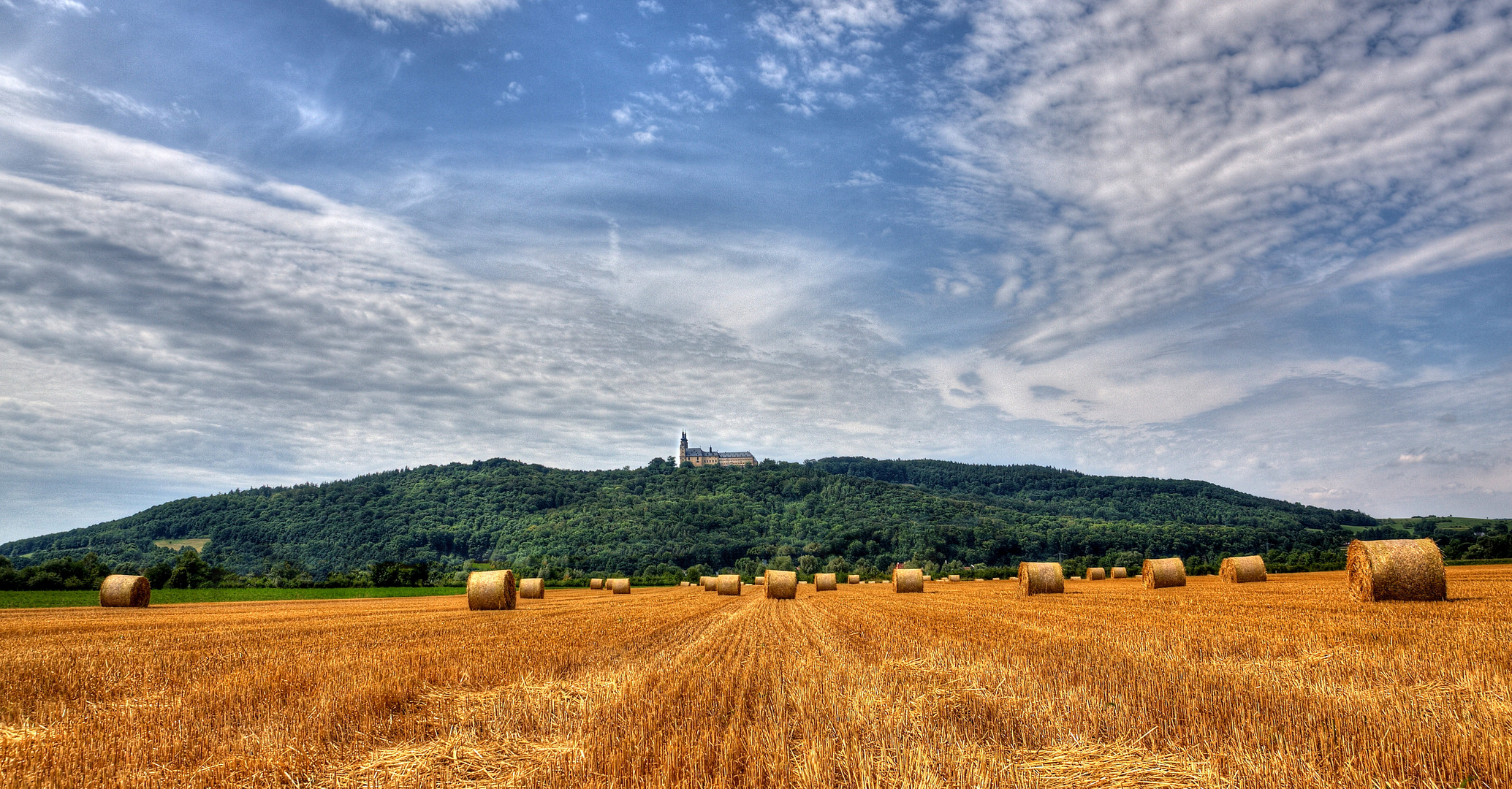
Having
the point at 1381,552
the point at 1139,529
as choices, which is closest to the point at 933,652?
the point at 1381,552

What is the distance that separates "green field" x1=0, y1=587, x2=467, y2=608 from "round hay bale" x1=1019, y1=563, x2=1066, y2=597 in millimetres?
36046

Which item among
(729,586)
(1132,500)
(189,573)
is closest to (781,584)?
(729,586)

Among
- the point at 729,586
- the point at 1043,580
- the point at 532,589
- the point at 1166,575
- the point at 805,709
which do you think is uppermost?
the point at 805,709

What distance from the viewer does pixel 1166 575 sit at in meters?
29.3

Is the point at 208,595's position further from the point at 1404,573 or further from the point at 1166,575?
the point at 1404,573

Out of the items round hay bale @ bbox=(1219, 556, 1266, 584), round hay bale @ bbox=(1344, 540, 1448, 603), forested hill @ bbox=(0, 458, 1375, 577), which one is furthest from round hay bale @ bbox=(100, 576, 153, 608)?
forested hill @ bbox=(0, 458, 1375, 577)

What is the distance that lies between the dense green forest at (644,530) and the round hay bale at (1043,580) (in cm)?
4518

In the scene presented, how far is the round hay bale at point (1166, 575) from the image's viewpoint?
29219 mm

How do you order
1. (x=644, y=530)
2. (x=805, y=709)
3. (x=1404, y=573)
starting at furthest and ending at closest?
(x=644, y=530) → (x=1404, y=573) → (x=805, y=709)

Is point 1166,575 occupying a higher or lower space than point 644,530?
lower

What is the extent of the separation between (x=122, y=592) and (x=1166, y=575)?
Answer: 4207 centimetres

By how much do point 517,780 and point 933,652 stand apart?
6.48 meters

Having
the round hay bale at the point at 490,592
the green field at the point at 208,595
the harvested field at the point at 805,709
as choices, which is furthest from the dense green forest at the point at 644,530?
the harvested field at the point at 805,709

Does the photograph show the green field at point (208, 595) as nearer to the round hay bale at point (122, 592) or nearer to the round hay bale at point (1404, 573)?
the round hay bale at point (122, 592)
